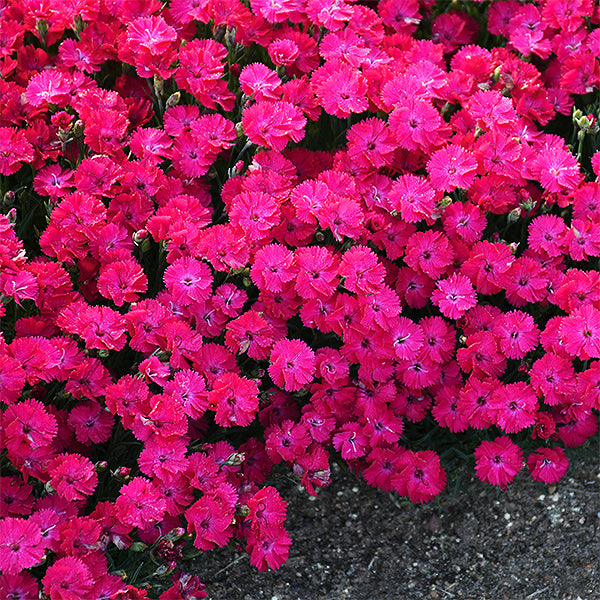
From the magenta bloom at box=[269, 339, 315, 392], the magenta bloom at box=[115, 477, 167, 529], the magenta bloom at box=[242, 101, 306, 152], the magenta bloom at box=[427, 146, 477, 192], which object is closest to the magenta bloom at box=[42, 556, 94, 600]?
the magenta bloom at box=[115, 477, 167, 529]

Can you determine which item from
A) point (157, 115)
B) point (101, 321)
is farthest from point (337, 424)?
point (157, 115)

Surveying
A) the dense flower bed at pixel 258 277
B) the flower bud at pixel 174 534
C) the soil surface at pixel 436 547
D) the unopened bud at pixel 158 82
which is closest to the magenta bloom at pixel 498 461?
the dense flower bed at pixel 258 277

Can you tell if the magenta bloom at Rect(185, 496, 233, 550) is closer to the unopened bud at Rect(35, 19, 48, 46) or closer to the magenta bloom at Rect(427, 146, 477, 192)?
the magenta bloom at Rect(427, 146, 477, 192)

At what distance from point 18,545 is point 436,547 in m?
1.19

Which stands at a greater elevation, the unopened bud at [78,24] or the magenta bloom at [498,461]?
the unopened bud at [78,24]

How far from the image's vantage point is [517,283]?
229 cm

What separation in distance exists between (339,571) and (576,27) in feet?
6.11

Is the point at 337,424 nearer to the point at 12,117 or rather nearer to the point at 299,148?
the point at 299,148

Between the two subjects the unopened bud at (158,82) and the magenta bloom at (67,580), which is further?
the unopened bud at (158,82)

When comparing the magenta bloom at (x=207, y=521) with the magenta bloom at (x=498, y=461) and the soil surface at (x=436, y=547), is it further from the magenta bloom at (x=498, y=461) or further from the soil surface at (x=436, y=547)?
the magenta bloom at (x=498, y=461)

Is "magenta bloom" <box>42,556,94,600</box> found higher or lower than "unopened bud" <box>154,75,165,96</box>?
lower

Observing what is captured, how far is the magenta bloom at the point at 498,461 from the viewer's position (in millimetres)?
2254

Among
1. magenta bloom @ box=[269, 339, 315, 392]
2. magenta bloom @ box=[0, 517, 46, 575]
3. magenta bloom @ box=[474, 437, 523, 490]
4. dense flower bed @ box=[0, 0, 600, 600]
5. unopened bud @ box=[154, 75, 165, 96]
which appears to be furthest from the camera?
unopened bud @ box=[154, 75, 165, 96]

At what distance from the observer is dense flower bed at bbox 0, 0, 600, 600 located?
200 cm
